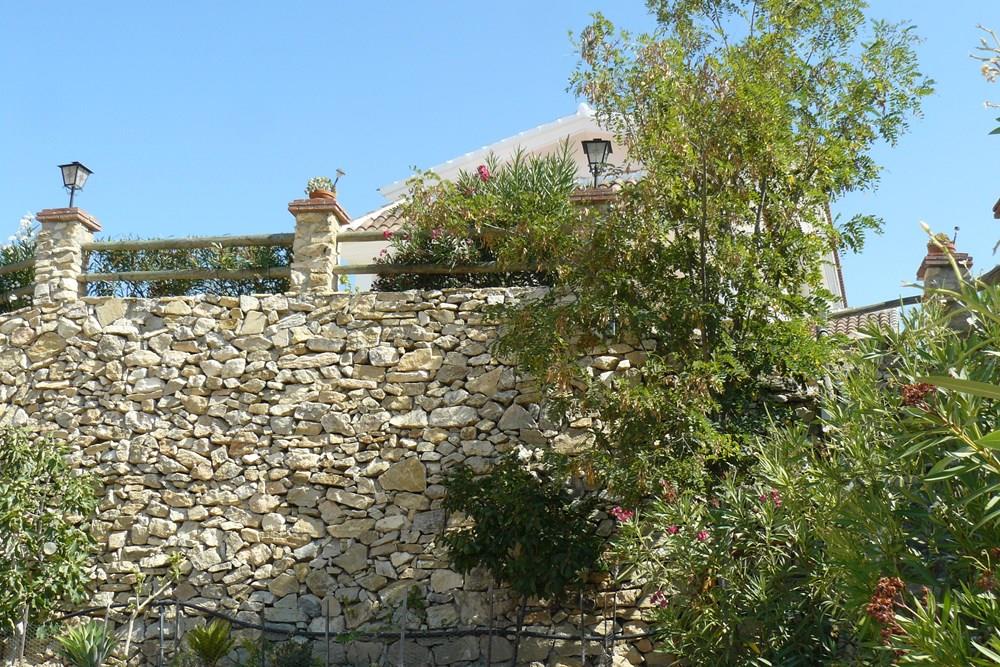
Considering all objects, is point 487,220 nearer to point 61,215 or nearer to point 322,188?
point 322,188

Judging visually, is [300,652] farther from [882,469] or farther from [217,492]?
[882,469]

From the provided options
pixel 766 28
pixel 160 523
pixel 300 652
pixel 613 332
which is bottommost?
pixel 300 652

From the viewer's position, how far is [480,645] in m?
9.08

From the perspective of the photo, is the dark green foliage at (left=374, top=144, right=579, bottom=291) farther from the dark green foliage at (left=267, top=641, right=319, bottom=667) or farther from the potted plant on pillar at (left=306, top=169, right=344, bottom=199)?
the dark green foliage at (left=267, top=641, right=319, bottom=667)

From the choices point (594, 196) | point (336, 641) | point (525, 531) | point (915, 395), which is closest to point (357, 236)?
point (594, 196)

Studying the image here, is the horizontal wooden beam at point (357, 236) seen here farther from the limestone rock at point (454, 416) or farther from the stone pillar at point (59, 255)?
the stone pillar at point (59, 255)

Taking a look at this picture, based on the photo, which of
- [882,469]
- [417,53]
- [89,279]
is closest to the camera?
[882,469]

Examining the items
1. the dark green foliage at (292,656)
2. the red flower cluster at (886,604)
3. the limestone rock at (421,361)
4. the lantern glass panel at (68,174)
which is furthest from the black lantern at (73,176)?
the red flower cluster at (886,604)

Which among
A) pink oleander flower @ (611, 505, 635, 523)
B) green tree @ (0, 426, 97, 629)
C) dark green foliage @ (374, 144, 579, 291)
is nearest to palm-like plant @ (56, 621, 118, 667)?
green tree @ (0, 426, 97, 629)

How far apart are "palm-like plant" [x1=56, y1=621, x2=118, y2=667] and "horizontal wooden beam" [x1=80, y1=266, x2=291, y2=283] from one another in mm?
3591

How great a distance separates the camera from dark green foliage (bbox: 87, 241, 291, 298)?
1098cm

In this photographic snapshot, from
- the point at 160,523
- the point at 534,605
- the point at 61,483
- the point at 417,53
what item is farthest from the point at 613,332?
the point at 61,483

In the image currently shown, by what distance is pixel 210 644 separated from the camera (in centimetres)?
895

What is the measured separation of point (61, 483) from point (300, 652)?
286cm
